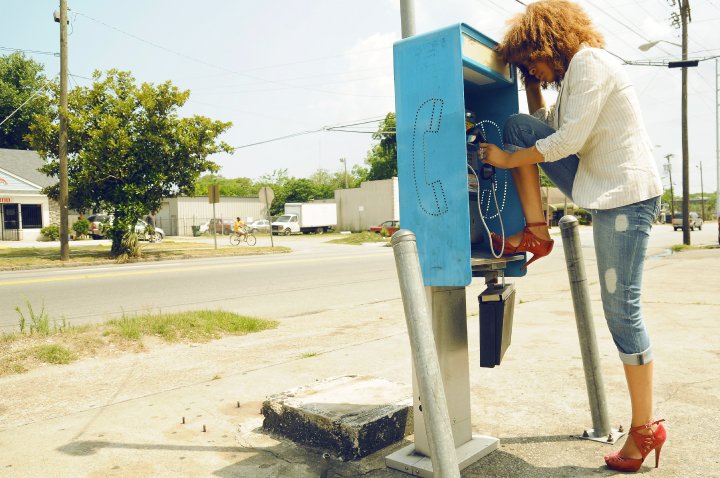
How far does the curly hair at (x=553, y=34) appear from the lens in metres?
2.51

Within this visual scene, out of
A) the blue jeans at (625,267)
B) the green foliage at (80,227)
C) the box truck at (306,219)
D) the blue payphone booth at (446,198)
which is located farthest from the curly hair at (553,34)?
the box truck at (306,219)

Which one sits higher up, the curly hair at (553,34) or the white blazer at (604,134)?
the curly hair at (553,34)

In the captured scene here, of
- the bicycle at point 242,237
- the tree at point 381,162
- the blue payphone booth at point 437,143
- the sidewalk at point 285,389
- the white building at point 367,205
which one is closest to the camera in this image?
the blue payphone booth at point 437,143

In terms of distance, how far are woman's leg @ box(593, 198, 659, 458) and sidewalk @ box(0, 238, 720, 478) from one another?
0.40 metres

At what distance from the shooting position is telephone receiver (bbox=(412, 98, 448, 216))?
2436 mm

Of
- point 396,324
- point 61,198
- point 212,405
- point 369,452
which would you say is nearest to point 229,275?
point 396,324

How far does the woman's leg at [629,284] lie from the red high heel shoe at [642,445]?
0.08ft

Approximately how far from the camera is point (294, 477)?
266 centimetres

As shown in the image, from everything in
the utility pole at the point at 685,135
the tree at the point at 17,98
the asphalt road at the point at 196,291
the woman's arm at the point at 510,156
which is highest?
the tree at the point at 17,98

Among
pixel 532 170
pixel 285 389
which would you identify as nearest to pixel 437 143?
pixel 532 170

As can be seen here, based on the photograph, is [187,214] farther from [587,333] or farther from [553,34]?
[553,34]

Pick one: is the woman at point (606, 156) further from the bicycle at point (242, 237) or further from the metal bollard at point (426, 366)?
the bicycle at point (242, 237)

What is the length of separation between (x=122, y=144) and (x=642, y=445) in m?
18.8

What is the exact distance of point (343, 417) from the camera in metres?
2.99
